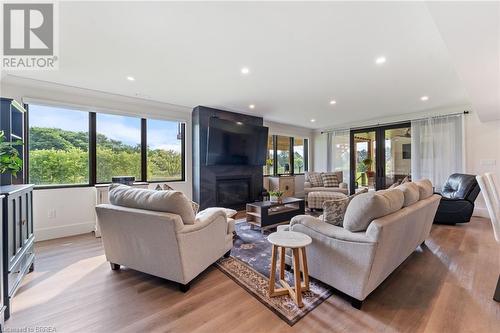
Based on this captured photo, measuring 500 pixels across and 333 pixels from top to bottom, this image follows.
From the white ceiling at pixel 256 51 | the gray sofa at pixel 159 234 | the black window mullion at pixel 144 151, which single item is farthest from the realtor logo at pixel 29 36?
the black window mullion at pixel 144 151

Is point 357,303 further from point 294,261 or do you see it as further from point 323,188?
point 323,188

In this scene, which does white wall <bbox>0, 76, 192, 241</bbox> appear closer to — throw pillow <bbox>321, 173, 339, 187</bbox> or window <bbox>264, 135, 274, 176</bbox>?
window <bbox>264, 135, 274, 176</bbox>

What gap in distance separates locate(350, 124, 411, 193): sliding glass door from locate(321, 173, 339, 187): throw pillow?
0.94 metres

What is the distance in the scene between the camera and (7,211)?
63.8 inches

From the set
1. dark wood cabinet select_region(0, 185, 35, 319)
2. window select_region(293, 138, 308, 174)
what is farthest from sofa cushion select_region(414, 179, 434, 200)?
window select_region(293, 138, 308, 174)

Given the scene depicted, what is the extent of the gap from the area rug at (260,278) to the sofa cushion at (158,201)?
0.76m

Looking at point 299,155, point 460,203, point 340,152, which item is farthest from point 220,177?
point 460,203

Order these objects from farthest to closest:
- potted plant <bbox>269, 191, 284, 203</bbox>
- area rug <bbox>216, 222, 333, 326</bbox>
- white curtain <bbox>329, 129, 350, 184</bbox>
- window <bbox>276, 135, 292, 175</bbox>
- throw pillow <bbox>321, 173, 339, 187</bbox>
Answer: window <bbox>276, 135, 292, 175</bbox> < white curtain <bbox>329, 129, 350, 184</bbox> < throw pillow <bbox>321, 173, 339, 187</bbox> < potted plant <bbox>269, 191, 284, 203</bbox> < area rug <bbox>216, 222, 333, 326</bbox>

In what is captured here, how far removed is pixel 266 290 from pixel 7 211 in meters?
2.14

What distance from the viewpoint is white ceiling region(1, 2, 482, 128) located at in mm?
1739

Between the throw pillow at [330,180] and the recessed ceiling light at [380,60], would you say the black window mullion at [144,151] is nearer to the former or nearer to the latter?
the recessed ceiling light at [380,60]

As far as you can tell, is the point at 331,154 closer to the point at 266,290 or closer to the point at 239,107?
the point at 239,107

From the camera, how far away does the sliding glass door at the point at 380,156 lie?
5488 millimetres

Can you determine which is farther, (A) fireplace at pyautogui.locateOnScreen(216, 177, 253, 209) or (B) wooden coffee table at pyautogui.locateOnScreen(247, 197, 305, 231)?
(A) fireplace at pyautogui.locateOnScreen(216, 177, 253, 209)
